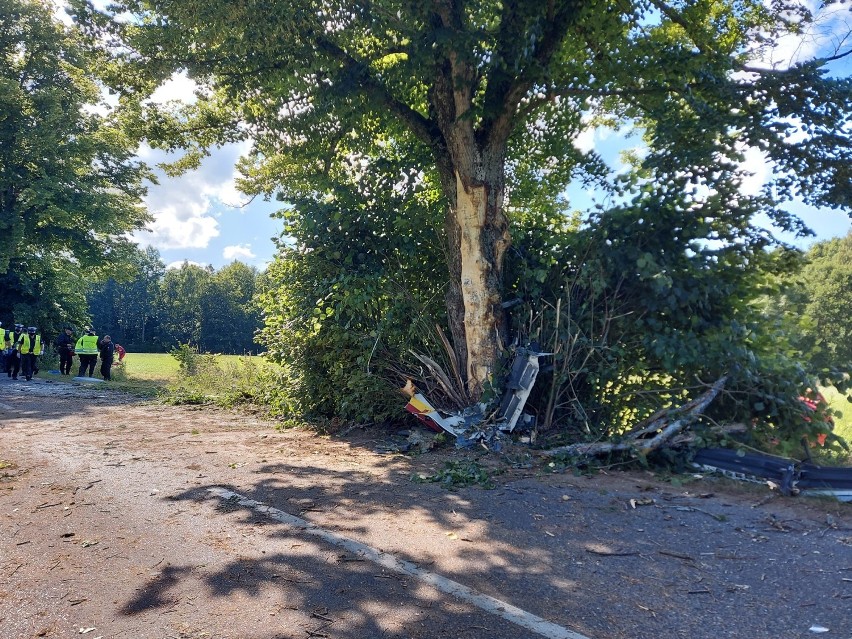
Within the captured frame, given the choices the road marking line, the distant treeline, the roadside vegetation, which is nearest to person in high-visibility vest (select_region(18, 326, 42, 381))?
the roadside vegetation

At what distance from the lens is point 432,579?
165 inches

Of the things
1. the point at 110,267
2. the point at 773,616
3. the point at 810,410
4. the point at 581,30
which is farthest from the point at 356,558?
the point at 110,267

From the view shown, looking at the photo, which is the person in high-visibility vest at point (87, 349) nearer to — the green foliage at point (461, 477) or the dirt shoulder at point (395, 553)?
the dirt shoulder at point (395, 553)

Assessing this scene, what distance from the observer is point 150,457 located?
8.27 m

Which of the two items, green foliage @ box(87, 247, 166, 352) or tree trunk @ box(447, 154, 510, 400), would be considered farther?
green foliage @ box(87, 247, 166, 352)

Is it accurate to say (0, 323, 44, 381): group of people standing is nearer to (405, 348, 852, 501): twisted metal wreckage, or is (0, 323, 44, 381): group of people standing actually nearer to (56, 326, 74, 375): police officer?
(56, 326, 74, 375): police officer

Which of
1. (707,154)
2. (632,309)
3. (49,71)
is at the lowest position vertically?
(632,309)

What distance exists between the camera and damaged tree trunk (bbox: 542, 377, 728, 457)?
732cm

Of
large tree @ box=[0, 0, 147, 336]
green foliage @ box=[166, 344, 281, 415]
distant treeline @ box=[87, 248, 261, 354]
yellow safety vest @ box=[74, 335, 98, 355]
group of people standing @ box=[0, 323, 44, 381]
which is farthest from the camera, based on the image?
distant treeline @ box=[87, 248, 261, 354]

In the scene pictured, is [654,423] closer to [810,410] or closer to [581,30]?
[810,410]

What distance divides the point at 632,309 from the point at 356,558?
5.53 m

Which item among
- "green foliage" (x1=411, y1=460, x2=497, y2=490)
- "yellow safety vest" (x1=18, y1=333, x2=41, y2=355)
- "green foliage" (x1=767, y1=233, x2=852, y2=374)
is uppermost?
"green foliage" (x1=767, y1=233, x2=852, y2=374)

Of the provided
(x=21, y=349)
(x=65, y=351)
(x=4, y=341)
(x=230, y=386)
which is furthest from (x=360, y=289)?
(x=65, y=351)

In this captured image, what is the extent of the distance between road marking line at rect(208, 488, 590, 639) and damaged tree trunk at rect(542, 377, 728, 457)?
3586 mm
